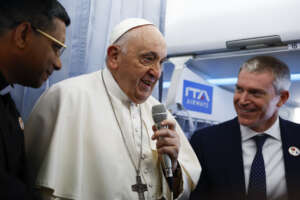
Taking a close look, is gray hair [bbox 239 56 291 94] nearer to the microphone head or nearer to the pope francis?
the pope francis

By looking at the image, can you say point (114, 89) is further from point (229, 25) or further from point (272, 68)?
point (229, 25)

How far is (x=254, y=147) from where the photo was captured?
2262 millimetres

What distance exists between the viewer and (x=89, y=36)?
7.55 feet

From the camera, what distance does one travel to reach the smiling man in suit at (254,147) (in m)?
2.10

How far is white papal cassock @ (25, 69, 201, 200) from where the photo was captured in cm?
152

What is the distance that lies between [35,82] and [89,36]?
0.91 meters

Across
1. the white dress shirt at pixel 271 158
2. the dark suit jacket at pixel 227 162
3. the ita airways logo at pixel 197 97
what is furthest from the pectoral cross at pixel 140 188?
the ita airways logo at pixel 197 97

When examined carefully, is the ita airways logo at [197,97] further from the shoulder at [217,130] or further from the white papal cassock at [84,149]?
the white papal cassock at [84,149]

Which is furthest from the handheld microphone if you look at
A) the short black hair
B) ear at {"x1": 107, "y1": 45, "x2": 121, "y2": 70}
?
the short black hair

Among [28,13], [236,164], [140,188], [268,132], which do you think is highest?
[28,13]

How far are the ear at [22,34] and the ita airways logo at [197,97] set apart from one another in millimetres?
2063

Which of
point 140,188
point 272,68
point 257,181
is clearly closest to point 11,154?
point 140,188

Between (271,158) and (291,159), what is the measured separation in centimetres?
14

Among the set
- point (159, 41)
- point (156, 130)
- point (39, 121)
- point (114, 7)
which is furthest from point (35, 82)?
point (114, 7)
